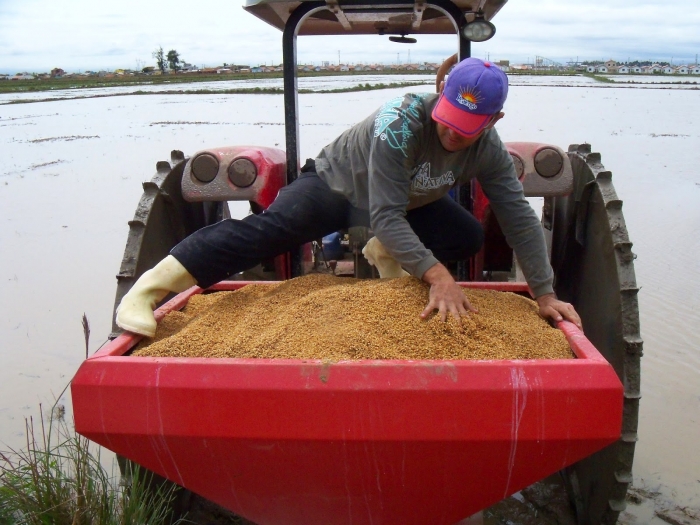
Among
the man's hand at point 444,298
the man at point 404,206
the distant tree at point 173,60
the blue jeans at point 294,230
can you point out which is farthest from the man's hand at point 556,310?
the distant tree at point 173,60

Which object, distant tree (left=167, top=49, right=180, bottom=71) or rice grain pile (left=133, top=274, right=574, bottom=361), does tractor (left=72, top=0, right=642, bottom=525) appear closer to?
rice grain pile (left=133, top=274, right=574, bottom=361)

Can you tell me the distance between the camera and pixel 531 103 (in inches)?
851

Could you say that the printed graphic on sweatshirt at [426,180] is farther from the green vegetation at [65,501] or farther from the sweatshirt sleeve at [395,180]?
the green vegetation at [65,501]

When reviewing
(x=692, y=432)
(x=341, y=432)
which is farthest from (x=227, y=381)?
(x=692, y=432)

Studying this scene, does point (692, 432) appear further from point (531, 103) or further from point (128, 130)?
point (531, 103)

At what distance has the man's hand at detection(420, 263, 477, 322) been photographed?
2.11 metres

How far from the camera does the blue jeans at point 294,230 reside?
2.48 m

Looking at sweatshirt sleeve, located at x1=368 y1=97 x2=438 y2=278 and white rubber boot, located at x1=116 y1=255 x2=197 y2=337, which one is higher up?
sweatshirt sleeve, located at x1=368 y1=97 x2=438 y2=278

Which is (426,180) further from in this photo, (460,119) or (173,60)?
(173,60)

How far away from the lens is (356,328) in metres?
2.05

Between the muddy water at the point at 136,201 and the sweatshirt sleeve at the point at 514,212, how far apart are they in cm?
132

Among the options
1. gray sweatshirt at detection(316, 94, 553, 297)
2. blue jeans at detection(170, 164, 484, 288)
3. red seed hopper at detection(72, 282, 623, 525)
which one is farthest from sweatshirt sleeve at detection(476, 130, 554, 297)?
red seed hopper at detection(72, 282, 623, 525)

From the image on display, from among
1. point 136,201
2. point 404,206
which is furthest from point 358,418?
point 136,201

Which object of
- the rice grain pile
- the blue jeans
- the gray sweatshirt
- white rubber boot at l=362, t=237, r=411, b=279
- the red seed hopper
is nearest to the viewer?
the red seed hopper
